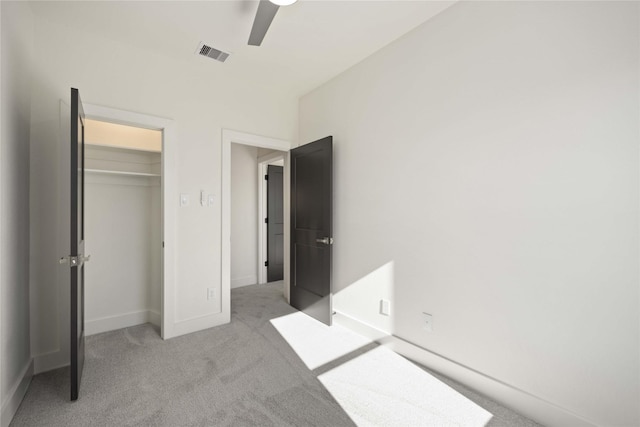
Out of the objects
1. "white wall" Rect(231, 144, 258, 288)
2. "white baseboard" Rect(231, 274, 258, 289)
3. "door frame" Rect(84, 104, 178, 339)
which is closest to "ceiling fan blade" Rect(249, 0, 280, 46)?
"door frame" Rect(84, 104, 178, 339)

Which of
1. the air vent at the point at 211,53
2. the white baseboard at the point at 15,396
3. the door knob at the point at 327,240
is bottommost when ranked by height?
the white baseboard at the point at 15,396

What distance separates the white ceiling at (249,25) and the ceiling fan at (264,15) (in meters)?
0.46

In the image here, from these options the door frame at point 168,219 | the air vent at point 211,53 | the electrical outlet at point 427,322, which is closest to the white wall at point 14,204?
the door frame at point 168,219

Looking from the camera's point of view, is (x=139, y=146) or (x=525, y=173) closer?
(x=525, y=173)

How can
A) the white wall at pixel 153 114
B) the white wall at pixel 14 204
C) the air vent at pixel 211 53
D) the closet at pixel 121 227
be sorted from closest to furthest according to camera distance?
the white wall at pixel 14 204 < the white wall at pixel 153 114 < the air vent at pixel 211 53 < the closet at pixel 121 227

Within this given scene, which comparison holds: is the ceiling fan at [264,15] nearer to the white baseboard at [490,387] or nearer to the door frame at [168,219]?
the door frame at [168,219]

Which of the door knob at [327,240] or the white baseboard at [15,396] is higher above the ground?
the door knob at [327,240]

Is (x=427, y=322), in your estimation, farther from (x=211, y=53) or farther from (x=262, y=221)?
(x=262, y=221)

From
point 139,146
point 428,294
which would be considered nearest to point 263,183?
point 139,146

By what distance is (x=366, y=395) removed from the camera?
1927 millimetres

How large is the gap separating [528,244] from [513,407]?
1.03 metres

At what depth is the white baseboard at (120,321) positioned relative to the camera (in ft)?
9.43

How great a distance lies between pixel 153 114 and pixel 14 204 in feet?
4.30

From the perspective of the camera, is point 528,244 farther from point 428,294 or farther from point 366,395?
point 366,395
